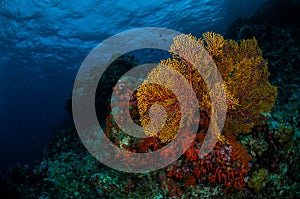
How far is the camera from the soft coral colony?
4.59m

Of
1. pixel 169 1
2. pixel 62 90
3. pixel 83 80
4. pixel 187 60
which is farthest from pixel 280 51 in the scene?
pixel 62 90

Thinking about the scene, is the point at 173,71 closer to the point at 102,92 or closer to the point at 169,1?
the point at 102,92

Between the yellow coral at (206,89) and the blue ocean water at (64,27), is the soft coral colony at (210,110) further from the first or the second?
the blue ocean water at (64,27)

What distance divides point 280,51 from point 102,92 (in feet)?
27.0

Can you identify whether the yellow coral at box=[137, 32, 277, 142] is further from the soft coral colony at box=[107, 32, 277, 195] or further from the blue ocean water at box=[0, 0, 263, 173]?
the blue ocean water at box=[0, 0, 263, 173]

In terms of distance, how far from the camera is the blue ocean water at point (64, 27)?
17.7 meters

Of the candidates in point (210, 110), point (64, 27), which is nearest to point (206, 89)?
point (210, 110)

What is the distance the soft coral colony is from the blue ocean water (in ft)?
49.2

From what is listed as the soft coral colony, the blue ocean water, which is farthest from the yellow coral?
the blue ocean water

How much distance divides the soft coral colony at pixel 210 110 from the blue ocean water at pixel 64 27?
14993 mm

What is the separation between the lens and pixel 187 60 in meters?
4.57

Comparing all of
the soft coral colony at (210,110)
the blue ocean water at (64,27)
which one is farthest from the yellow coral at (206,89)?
the blue ocean water at (64,27)

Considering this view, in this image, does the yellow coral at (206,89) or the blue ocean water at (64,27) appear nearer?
the yellow coral at (206,89)

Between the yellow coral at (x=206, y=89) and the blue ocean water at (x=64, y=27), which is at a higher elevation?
the blue ocean water at (x=64, y=27)
